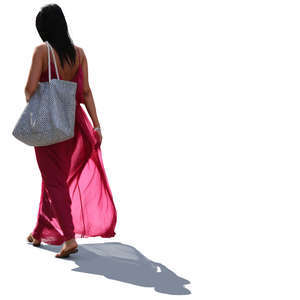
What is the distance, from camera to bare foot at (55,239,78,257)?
477cm

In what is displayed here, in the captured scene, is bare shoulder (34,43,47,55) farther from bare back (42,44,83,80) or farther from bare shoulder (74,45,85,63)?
bare shoulder (74,45,85,63)

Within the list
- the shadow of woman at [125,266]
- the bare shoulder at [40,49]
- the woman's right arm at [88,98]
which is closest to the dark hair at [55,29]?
the bare shoulder at [40,49]

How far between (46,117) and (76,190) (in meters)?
1.07

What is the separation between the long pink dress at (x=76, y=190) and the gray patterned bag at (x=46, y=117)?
0.27 meters

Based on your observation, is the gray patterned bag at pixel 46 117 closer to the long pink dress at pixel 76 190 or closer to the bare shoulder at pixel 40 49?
the bare shoulder at pixel 40 49

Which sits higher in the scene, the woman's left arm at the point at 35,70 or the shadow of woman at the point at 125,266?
the woman's left arm at the point at 35,70

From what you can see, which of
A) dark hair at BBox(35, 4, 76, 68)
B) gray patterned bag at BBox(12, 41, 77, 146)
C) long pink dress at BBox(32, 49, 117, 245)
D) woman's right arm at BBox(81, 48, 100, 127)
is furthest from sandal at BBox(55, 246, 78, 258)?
dark hair at BBox(35, 4, 76, 68)

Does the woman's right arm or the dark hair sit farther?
the woman's right arm

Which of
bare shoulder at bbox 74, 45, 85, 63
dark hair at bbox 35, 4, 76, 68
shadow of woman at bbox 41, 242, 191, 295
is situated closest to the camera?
shadow of woman at bbox 41, 242, 191, 295

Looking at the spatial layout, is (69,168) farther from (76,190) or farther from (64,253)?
(64,253)

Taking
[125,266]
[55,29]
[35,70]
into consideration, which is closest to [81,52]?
[55,29]

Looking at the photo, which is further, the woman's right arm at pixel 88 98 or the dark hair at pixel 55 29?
the woman's right arm at pixel 88 98

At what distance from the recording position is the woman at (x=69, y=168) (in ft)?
14.9

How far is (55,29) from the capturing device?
4.54 m
